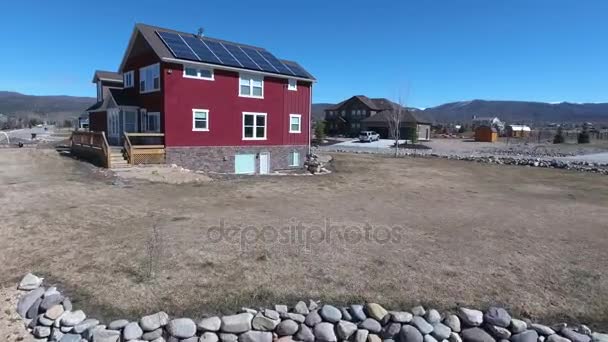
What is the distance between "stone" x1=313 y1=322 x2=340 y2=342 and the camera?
471 centimetres

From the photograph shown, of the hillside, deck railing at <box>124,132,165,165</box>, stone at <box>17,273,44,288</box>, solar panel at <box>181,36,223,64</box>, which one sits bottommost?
stone at <box>17,273,44,288</box>

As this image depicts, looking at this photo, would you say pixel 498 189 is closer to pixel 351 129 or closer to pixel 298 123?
pixel 298 123

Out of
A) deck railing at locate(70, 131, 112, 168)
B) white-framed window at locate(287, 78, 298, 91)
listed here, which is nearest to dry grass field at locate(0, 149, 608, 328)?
deck railing at locate(70, 131, 112, 168)

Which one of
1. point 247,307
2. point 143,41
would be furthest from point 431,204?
point 143,41

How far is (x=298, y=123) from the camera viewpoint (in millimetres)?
25281

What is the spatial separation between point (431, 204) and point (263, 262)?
25.0ft

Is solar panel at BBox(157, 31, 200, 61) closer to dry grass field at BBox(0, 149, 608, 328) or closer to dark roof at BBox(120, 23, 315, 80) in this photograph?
dark roof at BBox(120, 23, 315, 80)

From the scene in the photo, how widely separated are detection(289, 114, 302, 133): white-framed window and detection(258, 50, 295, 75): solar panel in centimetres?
273

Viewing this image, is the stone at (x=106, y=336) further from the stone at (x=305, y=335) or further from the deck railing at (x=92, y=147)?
the deck railing at (x=92, y=147)

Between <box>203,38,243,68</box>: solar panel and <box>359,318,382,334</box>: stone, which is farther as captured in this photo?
<box>203,38,243,68</box>: solar panel

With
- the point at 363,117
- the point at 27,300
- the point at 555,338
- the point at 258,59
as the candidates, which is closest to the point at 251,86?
the point at 258,59

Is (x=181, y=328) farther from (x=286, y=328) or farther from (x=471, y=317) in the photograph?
(x=471, y=317)

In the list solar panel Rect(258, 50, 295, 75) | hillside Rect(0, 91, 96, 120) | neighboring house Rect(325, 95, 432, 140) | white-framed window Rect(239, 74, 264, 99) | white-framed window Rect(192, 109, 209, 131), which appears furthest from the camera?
hillside Rect(0, 91, 96, 120)

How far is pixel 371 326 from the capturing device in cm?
483
